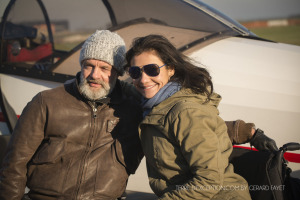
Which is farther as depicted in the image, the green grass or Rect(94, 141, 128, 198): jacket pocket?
the green grass

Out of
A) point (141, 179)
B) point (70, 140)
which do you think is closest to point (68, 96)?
point (70, 140)

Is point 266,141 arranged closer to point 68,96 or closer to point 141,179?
point 141,179

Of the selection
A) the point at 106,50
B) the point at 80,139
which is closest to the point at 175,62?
the point at 106,50

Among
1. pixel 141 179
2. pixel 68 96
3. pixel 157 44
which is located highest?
pixel 157 44

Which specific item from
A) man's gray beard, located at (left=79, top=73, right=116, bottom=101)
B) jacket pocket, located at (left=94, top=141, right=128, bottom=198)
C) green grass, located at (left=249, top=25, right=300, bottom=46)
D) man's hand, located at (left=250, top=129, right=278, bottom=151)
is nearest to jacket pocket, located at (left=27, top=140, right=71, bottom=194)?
jacket pocket, located at (left=94, top=141, right=128, bottom=198)

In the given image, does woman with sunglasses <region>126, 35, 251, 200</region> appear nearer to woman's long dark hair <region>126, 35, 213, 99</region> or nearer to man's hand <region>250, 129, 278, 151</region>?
woman's long dark hair <region>126, 35, 213, 99</region>

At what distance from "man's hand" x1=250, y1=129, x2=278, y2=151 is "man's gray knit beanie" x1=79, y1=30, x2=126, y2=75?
97 cm

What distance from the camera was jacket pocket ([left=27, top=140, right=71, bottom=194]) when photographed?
2094 mm

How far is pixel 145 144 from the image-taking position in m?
2.07

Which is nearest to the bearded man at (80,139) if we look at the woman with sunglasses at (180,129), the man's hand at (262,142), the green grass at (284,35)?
the woman with sunglasses at (180,129)

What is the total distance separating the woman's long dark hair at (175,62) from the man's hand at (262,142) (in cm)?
45

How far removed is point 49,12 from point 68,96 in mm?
1550

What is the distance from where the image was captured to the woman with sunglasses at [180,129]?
1.83 metres

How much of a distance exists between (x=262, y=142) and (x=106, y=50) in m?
1.15
